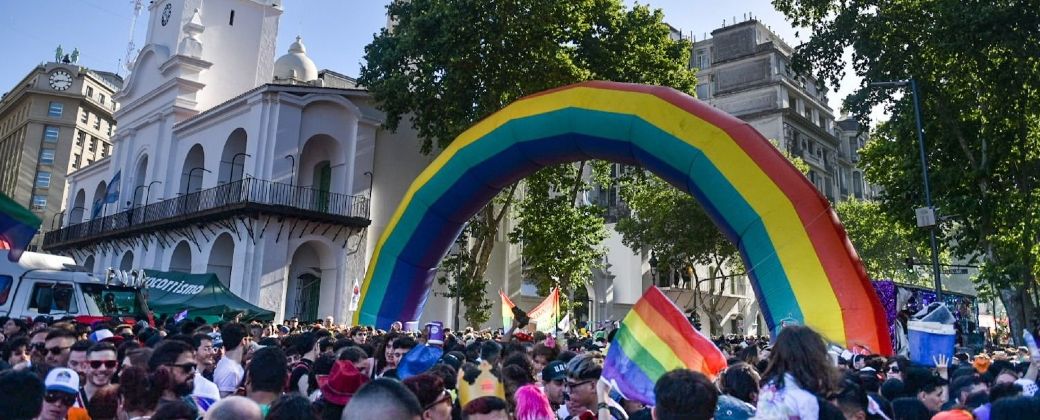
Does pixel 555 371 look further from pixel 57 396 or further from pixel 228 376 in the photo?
pixel 57 396

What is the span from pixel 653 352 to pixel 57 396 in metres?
3.93

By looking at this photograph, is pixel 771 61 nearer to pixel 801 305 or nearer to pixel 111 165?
pixel 111 165

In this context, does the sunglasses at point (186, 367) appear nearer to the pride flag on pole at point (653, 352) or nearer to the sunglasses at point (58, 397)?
the sunglasses at point (58, 397)

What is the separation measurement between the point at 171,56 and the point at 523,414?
33.4 m

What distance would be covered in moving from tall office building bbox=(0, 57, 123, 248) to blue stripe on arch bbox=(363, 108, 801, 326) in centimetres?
6507

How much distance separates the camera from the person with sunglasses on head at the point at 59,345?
22.1 ft

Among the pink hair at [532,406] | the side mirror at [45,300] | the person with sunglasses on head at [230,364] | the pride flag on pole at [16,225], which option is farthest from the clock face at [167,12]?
the pink hair at [532,406]

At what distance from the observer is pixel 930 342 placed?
776 cm

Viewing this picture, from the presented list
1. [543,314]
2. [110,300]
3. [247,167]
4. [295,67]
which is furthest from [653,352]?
[295,67]

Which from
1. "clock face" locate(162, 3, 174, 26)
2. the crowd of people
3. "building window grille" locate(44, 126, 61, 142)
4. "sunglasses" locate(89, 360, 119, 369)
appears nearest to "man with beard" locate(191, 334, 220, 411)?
the crowd of people

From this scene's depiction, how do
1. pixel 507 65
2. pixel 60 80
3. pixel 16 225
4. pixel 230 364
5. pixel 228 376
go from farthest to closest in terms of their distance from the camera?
1. pixel 60 80
2. pixel 507 65
3. pixel 16 225
4. pixel 230 364
5. pixel 228 376

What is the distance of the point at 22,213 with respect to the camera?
1164 centimetres

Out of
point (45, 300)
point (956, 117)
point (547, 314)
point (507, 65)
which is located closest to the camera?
point (45, 300)

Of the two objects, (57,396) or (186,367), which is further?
(186,367)
